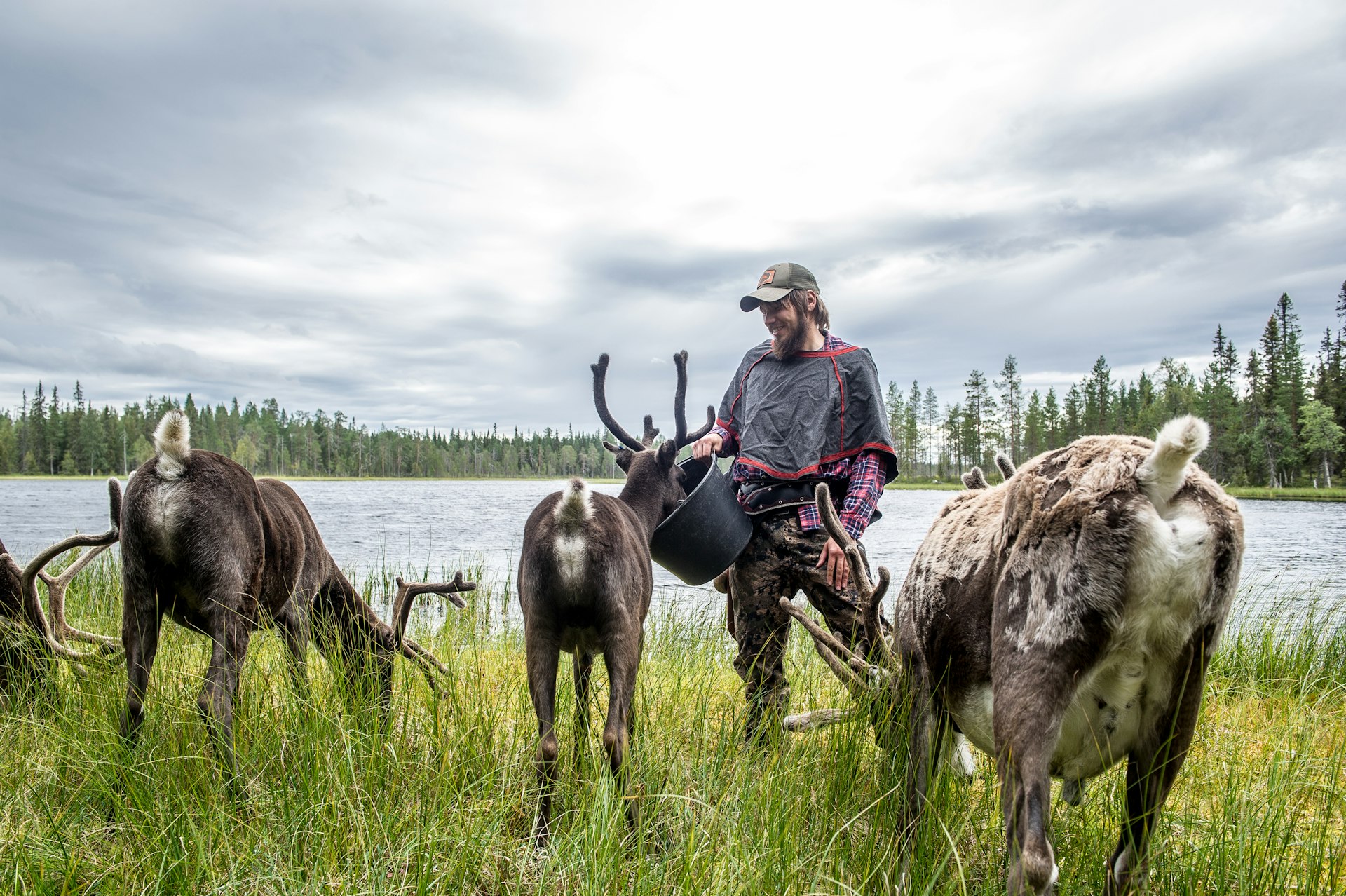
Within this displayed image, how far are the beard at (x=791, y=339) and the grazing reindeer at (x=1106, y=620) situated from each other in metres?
2.32

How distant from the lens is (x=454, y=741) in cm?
327

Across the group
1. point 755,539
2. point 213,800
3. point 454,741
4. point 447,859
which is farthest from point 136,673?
point 755,539

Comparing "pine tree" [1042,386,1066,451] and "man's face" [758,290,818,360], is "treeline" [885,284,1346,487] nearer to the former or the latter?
"pine tree" [1042,386,1066,451]

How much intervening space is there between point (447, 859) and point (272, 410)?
13741 cm

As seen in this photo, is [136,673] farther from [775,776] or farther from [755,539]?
[755,539]

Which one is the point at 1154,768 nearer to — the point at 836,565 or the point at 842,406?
the point at 836,565

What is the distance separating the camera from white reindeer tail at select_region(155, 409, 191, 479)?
131 inches

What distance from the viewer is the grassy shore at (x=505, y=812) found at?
7.96ft

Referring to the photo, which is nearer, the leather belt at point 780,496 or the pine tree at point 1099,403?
the leather belt at point 780,496

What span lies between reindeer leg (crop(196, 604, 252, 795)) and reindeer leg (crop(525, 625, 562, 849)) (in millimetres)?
1231

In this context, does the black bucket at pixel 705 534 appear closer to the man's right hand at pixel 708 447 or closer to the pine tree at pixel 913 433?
the man's right hand at pixel 708 447

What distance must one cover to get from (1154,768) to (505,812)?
2.21 metres

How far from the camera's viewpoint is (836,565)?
416 cm

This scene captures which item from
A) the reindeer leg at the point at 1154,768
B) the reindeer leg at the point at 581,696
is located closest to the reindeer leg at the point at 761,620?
the reindeer leg at the point at 581,696
